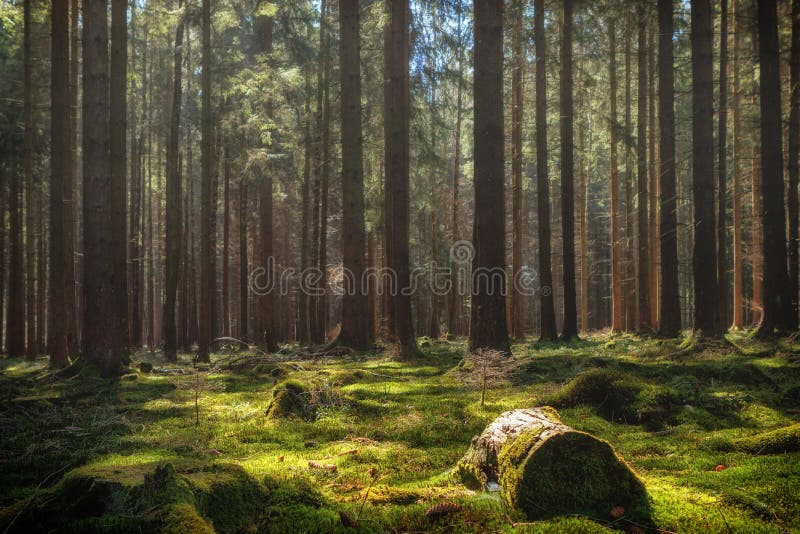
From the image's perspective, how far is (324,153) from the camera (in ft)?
65.1

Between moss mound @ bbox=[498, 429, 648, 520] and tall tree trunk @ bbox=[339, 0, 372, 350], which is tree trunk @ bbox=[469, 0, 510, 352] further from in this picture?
moss mound @ bbox=[498, 429, 648, 520]

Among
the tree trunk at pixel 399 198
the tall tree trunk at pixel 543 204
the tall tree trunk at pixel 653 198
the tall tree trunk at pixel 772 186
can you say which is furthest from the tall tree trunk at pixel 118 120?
the tall tree trunk at pixel 653 198

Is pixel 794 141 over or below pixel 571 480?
over

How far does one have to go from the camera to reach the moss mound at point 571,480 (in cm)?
329

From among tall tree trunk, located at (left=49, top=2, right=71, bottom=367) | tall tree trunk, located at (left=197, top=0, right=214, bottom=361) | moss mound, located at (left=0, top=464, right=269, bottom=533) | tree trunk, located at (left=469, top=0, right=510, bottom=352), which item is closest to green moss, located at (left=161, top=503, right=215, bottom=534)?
moss mound, located at (left=0, top=464, right=269, bottom=533)

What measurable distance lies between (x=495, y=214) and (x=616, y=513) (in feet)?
26.1

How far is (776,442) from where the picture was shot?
4359 mm

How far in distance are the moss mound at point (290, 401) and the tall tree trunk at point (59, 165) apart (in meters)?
9.78

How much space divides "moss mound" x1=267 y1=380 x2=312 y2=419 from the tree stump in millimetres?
4076

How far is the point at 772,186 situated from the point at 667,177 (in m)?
2.59

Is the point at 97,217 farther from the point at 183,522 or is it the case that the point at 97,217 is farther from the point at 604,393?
the point at 604,393

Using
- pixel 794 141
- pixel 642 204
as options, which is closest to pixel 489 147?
pixel 794 141

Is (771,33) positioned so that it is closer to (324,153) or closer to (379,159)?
(379,159)

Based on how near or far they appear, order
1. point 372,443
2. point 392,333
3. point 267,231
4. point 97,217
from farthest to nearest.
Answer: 1. point 267,231
2. point 392,333
3. point 97,217
4. point 372,443
